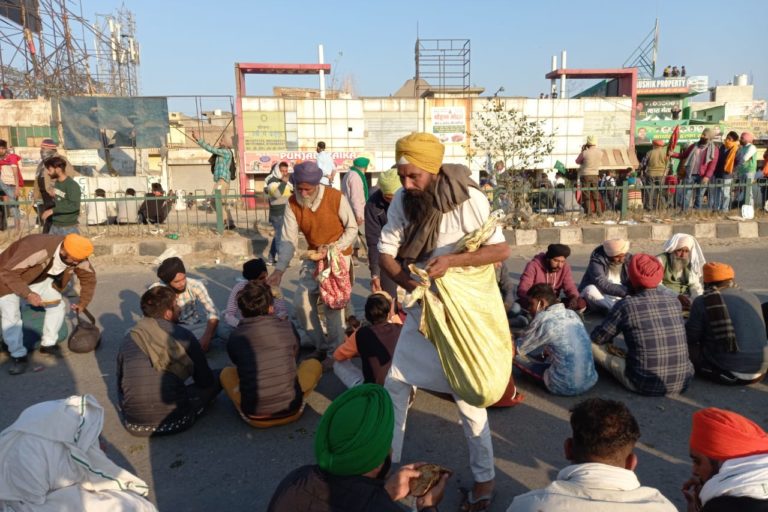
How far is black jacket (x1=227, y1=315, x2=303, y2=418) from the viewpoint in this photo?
11.9 feet

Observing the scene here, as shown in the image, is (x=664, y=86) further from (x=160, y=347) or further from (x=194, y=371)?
(x=160, y=347)

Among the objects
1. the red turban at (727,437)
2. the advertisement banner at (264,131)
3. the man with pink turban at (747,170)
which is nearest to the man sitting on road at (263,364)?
the red turban at (727,437)

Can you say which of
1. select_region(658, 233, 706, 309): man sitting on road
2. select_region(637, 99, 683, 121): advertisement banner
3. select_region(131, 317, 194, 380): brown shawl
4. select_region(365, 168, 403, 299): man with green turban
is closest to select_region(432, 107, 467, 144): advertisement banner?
select_region(637, 99, 683, 121): advertisement banner

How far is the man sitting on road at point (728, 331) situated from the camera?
399cm

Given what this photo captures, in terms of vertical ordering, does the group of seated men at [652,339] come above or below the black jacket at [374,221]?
below

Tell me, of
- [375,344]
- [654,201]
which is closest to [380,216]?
[375,344]

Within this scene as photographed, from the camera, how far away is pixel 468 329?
8.41 ft

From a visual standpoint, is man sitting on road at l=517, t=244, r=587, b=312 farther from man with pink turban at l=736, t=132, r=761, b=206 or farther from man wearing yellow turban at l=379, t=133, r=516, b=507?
man with pink turban at l=736, t=132, r=761, b=206

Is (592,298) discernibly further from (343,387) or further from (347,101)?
(347,101)

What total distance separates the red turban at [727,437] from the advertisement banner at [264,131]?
18501 mm

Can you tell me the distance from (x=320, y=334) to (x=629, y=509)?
352cm

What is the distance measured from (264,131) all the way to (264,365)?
16.8 m

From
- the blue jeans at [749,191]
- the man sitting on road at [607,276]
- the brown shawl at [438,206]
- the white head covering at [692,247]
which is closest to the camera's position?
the brown shawl at [438,206]

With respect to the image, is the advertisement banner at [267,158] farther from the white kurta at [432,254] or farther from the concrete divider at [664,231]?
the white kurta at [432,254]
